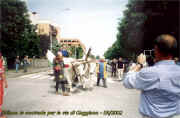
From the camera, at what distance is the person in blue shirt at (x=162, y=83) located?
1700mm

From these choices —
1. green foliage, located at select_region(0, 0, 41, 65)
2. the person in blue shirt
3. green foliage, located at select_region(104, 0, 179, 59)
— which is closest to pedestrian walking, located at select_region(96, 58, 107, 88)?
green foliage, located at select_region(104, 0, 179, 59)

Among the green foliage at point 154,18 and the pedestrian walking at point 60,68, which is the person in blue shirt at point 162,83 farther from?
the green foliage at point 154,18

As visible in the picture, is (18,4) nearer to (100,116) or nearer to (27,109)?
(27,109)

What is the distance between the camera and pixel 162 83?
1.69 metres

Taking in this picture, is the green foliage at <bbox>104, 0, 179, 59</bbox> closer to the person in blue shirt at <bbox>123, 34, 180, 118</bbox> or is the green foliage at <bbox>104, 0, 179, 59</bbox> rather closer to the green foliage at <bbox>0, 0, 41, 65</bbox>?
the green foliage at <bbox>0, 0, 41, 65</bbox>

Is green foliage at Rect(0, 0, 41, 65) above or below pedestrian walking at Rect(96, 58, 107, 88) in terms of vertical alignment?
above

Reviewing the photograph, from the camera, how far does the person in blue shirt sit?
170cm

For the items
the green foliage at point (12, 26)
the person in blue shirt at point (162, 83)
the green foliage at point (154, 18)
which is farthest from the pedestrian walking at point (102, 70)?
the green foliage at point (12, 26)

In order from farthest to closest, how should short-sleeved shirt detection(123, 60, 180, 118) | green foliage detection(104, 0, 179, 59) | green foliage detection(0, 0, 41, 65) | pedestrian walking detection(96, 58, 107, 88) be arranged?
green foliage detection(0, 0, 41, 65)
green foliage detection(104, 0, 179, 59)
pedestrian walking detection(96, 58, 107, 88)
short-sleeved shirt detection(123, 60, 180, 118)

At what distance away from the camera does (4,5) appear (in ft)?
55.5

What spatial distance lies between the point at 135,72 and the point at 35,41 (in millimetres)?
25595

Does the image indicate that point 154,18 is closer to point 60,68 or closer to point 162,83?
point 60,68

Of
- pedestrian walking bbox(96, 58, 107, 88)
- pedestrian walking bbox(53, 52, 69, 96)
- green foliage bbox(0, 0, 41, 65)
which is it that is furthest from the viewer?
green foliage bbox(0, 0, 41, 65)

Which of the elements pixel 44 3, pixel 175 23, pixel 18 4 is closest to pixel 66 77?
pixel 44 3
